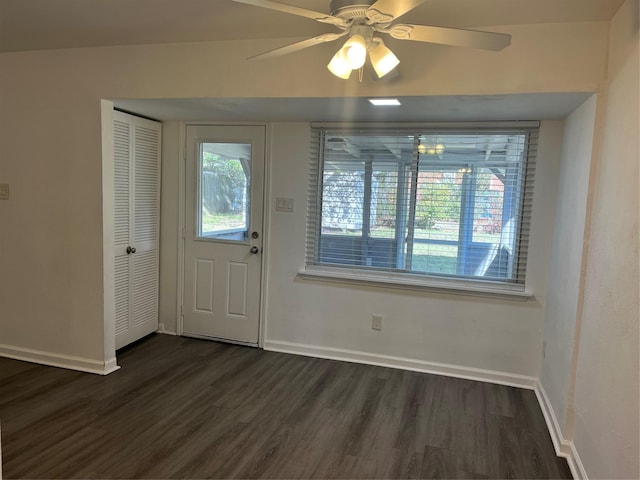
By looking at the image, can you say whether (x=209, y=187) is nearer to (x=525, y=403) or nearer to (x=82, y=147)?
(x=82, y=147)

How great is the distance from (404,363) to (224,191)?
207cm

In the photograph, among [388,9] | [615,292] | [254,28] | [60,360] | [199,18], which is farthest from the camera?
[60,360]

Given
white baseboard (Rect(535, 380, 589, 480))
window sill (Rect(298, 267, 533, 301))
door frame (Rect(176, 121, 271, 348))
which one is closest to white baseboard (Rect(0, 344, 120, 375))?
door frame (Rect(176, 121, 271, 348))

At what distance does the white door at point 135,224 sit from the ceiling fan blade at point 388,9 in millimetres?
2396

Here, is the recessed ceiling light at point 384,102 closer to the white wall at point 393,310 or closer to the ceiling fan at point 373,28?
the ceiling fan at point 373,28

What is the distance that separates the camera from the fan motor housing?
5.12ft

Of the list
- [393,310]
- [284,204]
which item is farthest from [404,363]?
[284,204]

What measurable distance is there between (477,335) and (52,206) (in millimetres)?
3265

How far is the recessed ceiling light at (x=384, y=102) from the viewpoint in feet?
8.65


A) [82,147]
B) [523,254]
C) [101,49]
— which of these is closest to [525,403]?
[523,254]

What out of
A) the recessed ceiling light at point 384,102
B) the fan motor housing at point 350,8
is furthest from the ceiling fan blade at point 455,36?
the recessed ceiling light at point 384,102

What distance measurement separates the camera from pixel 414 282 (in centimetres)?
343

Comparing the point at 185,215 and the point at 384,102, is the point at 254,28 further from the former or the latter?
the point at 185,215

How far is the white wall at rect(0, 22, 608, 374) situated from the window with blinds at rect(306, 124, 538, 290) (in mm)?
312
